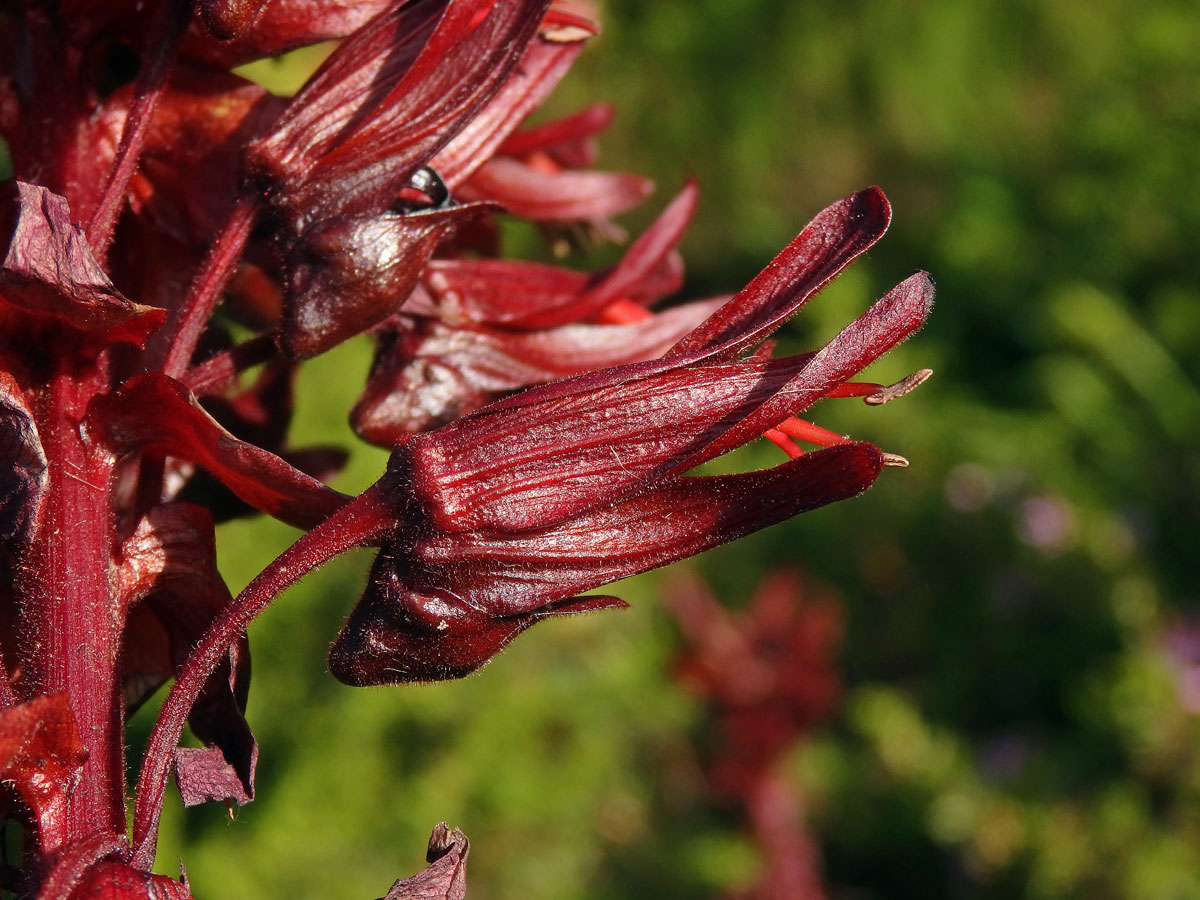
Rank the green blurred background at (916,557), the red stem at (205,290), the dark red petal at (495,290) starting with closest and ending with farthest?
the red stem at (205,290) → the dark red petal at (495,290) → the green blurred background at (916,557)

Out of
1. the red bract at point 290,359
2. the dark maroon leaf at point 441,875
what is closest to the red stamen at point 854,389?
the red bract at point 290,359

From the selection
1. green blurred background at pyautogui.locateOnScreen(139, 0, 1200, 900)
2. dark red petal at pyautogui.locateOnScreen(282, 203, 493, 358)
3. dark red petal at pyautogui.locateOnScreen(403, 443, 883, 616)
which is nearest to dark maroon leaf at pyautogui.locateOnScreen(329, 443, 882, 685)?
dark red petal at pyautogui.locateOnScreen(403, 443, 883, 616)

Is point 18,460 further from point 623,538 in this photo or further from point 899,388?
point 899,388

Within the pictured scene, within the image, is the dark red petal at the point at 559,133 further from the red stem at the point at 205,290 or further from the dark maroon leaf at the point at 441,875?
the dark maroon leaf at the point at 441,875

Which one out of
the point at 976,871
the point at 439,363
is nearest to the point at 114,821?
the point at 439,363

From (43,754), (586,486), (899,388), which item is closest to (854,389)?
(899,388)
